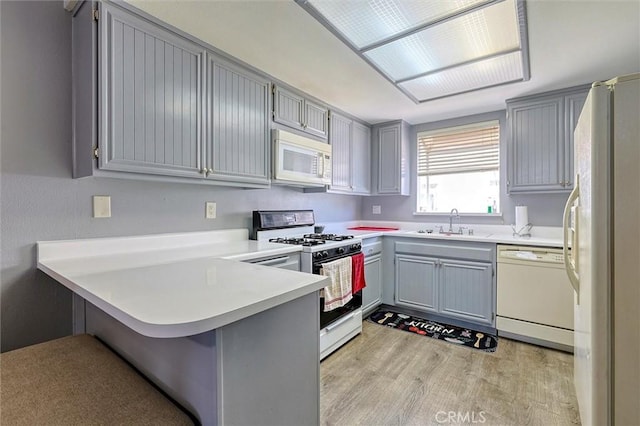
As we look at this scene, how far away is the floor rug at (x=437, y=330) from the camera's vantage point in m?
2.57

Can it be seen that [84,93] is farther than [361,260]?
No

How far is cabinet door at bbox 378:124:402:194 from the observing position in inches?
142

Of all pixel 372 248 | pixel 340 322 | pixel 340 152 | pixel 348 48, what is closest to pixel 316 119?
pixel 340 152

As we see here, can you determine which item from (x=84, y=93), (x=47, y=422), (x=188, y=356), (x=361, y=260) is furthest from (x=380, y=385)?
(x=84, y=93)

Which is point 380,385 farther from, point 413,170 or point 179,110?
point 413,170

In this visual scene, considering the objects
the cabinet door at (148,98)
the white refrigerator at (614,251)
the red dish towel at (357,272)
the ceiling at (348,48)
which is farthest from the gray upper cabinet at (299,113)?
the white refrigerator at (614,251)

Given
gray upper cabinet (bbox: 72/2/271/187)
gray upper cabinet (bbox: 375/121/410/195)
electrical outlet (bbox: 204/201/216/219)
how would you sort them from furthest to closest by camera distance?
gray upper cabinet (bbox: 375/121/410/195), electrical outlet (bbox: 204/201/216/219), gray upper cabinet (bbox: 72/2/271/187)

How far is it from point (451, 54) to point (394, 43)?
0.45 m

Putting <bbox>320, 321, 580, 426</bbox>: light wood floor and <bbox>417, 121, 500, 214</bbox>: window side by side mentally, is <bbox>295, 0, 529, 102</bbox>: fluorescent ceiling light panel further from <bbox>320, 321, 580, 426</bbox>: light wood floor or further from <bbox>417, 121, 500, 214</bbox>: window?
<bbox>320, 321, 580, 426</bbox>: light wood floor

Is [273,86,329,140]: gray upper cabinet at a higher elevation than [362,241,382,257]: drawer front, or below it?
higher

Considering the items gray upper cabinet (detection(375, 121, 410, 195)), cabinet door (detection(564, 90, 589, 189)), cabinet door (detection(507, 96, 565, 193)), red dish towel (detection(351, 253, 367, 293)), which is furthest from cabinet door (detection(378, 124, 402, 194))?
cabinet door (detection(564, 90, 589, 189))

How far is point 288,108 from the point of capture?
252 cm

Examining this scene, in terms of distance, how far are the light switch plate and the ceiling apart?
1.06 meters

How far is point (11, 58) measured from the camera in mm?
1441
